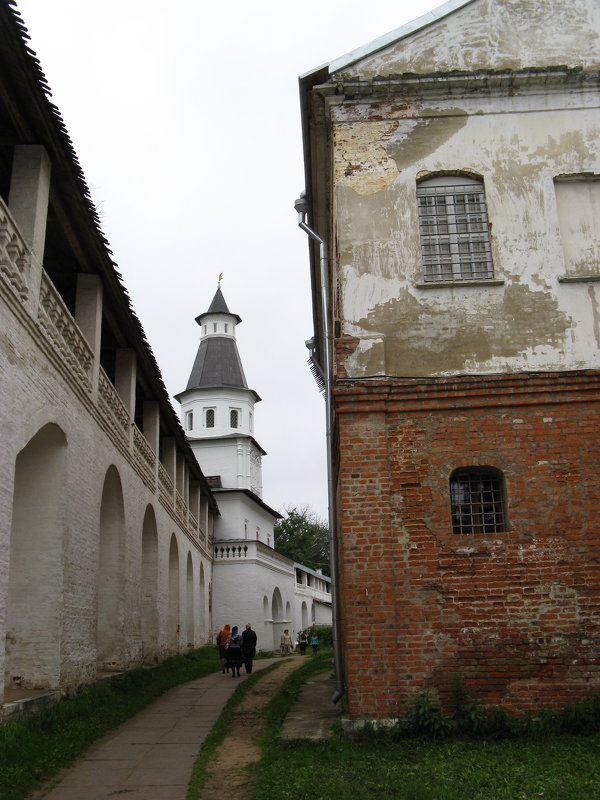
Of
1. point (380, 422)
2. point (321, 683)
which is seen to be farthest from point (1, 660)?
point (321, 683)

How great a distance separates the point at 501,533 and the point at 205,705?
697 cm

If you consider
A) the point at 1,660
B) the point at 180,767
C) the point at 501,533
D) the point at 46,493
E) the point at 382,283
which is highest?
the point at 382,283

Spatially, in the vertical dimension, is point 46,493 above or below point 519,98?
below

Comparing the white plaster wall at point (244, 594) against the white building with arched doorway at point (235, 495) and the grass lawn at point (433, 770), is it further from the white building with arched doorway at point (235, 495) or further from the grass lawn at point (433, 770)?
the grass lawn at point (433, 770)

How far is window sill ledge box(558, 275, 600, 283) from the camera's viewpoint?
9727mm

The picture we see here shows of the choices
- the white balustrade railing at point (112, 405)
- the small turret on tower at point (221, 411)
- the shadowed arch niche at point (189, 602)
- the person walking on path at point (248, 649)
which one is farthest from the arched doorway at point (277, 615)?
the white balustrade railing at point (112, 405)

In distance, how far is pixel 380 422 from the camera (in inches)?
365

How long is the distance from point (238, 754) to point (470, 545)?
11.6 feet

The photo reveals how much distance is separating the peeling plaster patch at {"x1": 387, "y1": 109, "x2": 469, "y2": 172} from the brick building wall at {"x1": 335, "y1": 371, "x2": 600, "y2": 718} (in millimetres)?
3221

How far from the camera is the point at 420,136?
10484 millimetres

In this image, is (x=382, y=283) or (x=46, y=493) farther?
(x=46, y=493)

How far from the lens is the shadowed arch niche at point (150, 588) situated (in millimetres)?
18803

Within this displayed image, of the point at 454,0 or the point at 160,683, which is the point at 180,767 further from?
the point at 454,0

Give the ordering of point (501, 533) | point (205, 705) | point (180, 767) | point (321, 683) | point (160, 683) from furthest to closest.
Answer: point (160, 683), point (321, 683), point (205, 705), point (501, 533), point (180, 767)
